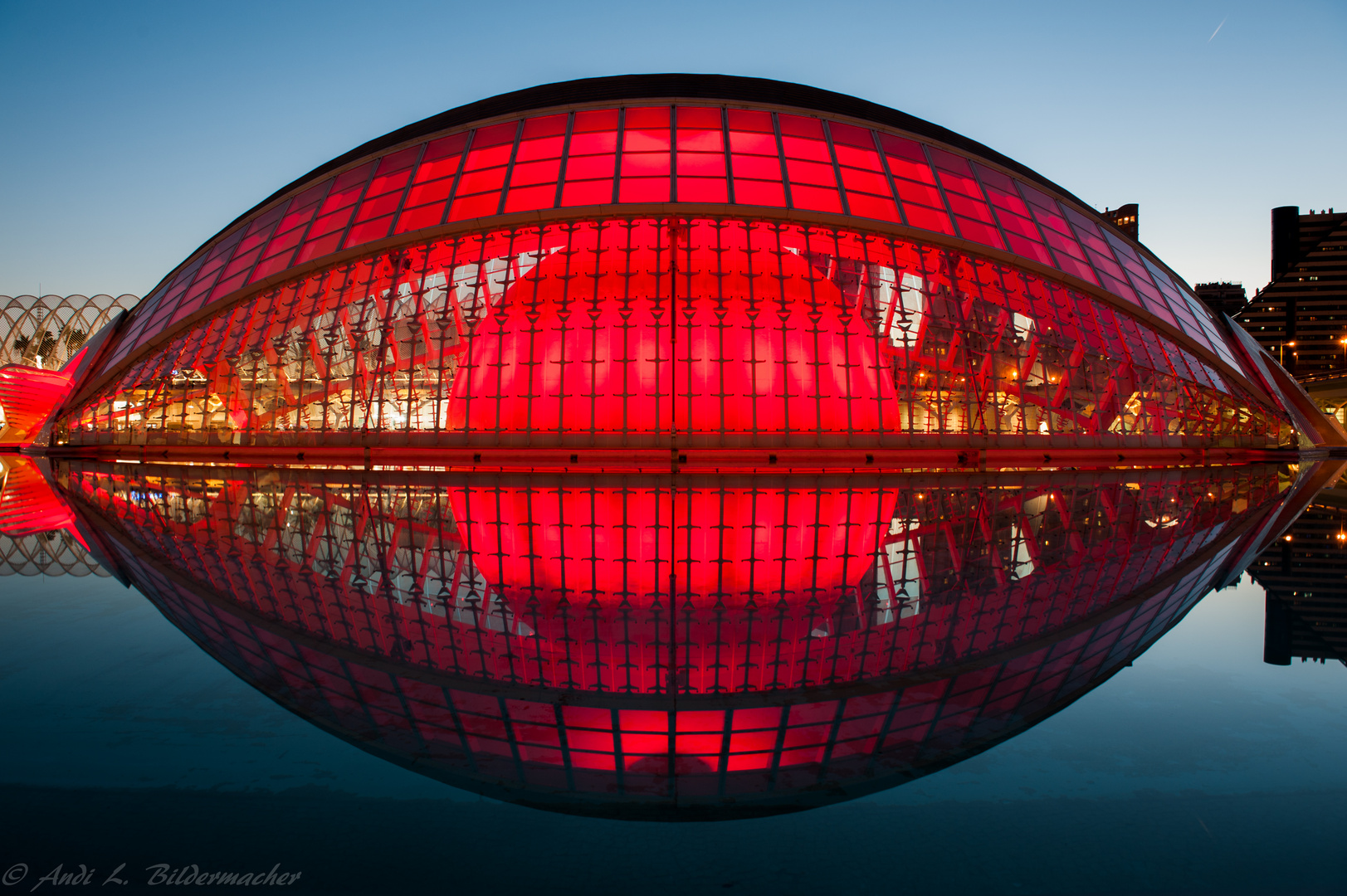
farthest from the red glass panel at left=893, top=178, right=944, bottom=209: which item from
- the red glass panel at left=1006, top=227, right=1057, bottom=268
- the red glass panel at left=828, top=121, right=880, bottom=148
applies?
the red glass panel at left=1006, top=227, right=1057, bottom=268

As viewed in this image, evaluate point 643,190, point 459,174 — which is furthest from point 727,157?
point 459,174

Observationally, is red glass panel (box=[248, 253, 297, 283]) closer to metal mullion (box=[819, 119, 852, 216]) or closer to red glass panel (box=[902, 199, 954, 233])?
metal mullion (box=[819, 119, 852, 216])

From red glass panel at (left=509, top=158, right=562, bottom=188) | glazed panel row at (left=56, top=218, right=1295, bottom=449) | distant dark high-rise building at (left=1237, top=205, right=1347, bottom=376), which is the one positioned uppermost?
distant dark high-rise building at (left=1237, top=205, right=1347, bottom=376)

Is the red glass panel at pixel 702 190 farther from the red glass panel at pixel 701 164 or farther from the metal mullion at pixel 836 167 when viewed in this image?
the metal mullion at pixel 836 167

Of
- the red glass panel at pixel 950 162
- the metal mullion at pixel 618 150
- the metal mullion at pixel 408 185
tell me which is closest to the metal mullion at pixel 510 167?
the metal mullion at pixel 618 150

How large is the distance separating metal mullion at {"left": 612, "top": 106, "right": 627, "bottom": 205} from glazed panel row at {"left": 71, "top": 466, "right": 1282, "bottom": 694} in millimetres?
11942

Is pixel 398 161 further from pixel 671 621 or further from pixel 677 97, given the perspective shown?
pixel 671 621

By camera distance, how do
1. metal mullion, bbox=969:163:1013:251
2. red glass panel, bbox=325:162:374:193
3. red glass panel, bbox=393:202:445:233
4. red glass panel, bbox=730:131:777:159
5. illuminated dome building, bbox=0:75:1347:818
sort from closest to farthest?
1. illuminated dome building, bbox=0:75:1347:818
2. red glass panel, bbox=393:202:445:233
3. red glass panel, bbox=730:131:777:159
4. metal mullion, bbox=969:163:1013:251
5. red glass panel, bbox=325:162:374:193

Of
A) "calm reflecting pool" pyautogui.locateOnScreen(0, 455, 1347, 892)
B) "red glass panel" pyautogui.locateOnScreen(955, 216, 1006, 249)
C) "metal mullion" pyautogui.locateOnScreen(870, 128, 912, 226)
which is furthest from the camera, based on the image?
"red glass panel" pyautogui.locateOnScreen(955, 216, 1006, 249)

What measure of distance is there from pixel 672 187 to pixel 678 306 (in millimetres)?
3521

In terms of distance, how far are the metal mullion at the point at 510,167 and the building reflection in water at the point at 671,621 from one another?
12.9 metres

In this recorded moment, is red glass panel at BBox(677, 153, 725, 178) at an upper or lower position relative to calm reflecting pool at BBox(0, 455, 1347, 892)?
upper

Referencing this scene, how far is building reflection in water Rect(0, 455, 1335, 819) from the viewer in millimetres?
2703

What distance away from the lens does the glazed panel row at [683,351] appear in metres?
19.8
